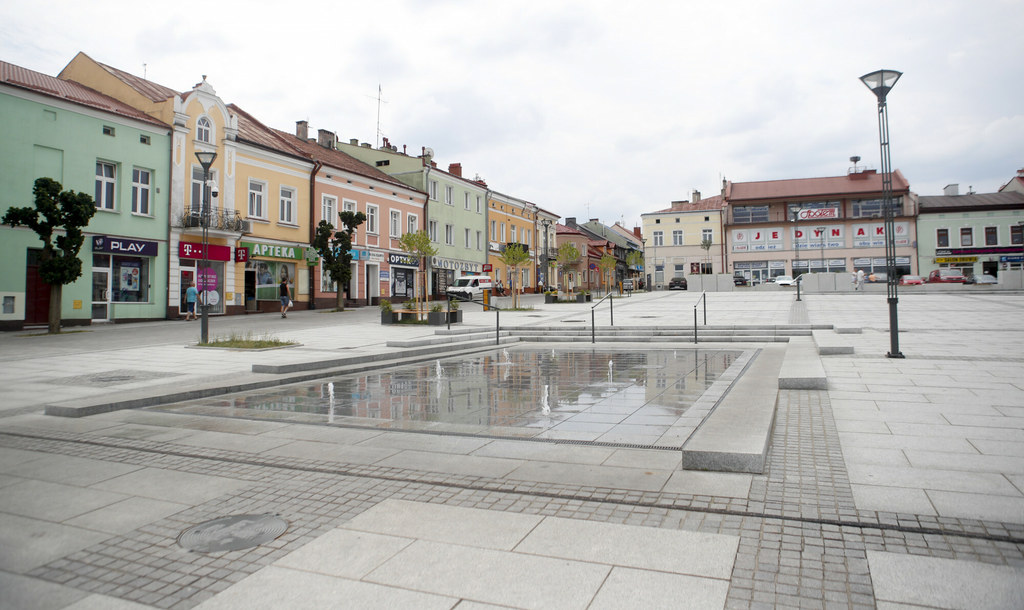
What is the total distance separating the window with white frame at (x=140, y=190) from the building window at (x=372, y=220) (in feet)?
45.1

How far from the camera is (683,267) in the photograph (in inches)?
2859

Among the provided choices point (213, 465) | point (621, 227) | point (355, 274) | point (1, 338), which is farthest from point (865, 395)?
point (621, 227)

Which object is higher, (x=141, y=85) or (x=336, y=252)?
(x=141, y=85)

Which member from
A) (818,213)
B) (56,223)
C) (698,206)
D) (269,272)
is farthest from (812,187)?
(56,223)

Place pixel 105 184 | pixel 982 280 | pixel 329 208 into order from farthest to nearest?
1. pixel 982 280
2. pixel 329 208
3. pixel 105 184

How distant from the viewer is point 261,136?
106ft

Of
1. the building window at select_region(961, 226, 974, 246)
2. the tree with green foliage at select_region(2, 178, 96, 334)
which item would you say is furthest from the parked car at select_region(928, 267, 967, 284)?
the tree with green foliage at select_region(2, 178, 96, 334)

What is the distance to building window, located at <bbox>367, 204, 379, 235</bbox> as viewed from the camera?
3791cm

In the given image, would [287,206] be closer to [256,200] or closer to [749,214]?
[256,200]

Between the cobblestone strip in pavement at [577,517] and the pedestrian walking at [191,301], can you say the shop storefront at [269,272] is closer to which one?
the pedestrian walking at [191,301]

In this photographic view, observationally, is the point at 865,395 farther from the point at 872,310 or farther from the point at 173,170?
the point at 173,170

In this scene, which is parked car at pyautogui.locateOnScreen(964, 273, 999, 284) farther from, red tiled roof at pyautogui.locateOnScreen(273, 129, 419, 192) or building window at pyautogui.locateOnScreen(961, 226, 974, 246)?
red tiled roof at pyautogui.locateOnScreen(273, 129, 419, 192)

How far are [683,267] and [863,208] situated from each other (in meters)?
19.1

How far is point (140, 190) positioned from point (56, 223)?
658cm
